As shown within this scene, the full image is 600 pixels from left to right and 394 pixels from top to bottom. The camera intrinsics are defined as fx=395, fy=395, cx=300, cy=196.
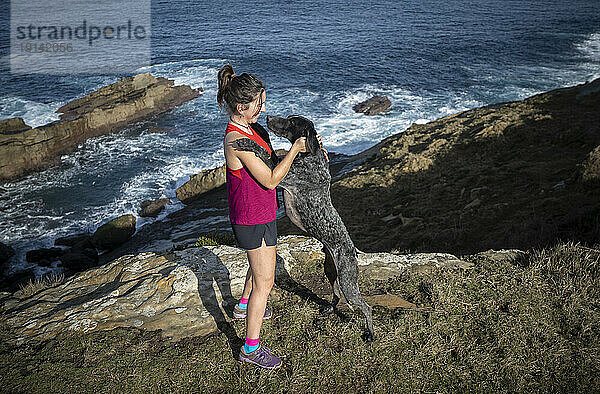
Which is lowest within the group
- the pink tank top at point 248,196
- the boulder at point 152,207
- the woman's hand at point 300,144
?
the boulder at point 152,207

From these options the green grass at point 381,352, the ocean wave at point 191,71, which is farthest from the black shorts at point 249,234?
the ocean wave at point 191,71

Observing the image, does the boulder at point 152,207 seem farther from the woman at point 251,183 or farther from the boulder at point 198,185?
the woman at point 251,183

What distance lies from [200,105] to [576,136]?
1328 inches

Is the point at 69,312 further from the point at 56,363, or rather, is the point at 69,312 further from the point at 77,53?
the point at 77,53

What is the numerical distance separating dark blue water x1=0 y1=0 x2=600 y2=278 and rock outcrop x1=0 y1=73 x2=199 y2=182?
1638 millimetres

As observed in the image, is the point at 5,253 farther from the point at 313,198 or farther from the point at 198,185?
the point at 313,198

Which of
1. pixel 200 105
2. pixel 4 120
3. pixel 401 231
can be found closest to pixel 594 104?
pixel 401 231

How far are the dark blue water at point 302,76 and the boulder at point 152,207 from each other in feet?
2.31

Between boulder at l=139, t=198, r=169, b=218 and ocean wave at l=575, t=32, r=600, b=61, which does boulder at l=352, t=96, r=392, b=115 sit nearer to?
boulder at l=139, t=198, r=169, b=218

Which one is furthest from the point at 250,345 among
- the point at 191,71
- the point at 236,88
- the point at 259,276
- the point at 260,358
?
the point at 191,71

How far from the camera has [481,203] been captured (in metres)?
15.1

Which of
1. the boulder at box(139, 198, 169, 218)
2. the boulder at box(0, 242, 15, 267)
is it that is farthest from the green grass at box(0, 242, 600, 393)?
the boulder at box(139, 198, 169, 218)

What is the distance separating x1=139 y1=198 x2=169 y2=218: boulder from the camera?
2484 centimetres

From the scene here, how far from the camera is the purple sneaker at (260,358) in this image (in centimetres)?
442
